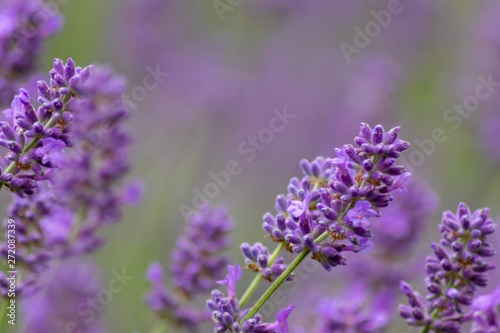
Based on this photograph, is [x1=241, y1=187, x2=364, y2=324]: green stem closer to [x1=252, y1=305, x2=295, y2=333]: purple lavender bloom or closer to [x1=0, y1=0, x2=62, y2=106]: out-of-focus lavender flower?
[x1=252, y1=305, x2=295, y2=333]: purple lavender bloom

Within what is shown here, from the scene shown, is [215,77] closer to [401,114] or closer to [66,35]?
[66,35]

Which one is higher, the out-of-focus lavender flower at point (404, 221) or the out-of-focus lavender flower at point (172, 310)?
the out-of-focus lavender flower at point (404, 221)

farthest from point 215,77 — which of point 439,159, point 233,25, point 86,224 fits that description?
point 86,224

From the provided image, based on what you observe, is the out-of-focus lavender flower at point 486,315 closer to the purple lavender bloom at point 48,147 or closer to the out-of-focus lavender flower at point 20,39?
the purple lavender bloom at point 48,147

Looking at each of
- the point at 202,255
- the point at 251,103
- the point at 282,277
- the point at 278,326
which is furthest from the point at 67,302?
the point at 251,103

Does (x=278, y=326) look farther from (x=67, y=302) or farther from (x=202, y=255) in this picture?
(x=67, y=302)

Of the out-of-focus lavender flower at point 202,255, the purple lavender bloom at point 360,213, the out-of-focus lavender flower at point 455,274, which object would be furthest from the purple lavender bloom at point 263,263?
the out-of-focus lavender flower at point 202,255
